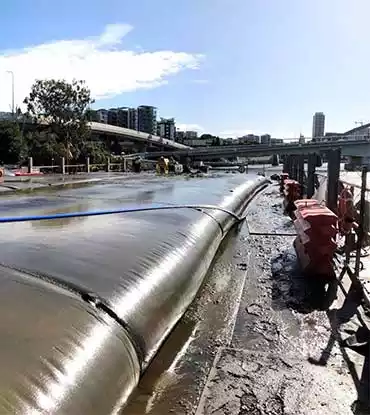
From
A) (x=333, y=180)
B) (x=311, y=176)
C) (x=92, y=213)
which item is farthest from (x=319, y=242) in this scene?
(x=311, y=176)

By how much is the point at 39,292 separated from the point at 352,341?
271cm

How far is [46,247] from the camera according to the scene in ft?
13.8

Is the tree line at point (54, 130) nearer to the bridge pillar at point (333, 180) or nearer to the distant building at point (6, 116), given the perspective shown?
the distant building at point (6, 116)

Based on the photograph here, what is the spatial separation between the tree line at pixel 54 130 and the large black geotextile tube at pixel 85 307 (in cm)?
3094

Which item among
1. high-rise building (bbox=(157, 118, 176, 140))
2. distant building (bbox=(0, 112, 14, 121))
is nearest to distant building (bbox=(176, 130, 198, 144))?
high-rise building (bbox=(157, 118, 176, 140))

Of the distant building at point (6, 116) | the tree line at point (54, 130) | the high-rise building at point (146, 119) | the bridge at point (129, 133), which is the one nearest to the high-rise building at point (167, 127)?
the high-rise building at point (146, 119)

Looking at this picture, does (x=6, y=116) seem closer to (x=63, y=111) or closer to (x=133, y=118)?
(x=63, y=111)

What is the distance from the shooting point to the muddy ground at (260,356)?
3.14m

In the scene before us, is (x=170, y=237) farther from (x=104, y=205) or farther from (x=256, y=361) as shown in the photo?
(x=104, y=205)

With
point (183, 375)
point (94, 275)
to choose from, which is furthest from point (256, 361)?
point (94, 275)

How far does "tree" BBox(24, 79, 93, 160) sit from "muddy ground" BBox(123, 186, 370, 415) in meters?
32.2

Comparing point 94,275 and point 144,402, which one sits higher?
point 94,275

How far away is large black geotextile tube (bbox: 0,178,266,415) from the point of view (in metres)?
2.23

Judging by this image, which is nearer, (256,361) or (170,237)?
(256,361)
